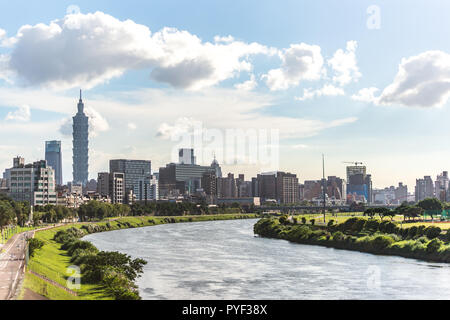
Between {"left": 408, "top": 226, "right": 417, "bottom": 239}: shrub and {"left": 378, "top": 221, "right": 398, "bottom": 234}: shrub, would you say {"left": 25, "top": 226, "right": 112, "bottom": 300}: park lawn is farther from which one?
{"left": 378, "top": 221, "right": 398, "bottom": 234}: shrub

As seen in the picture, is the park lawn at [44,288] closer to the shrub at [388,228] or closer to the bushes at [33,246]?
the bushes at [33,246]

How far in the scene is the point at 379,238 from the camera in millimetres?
100750

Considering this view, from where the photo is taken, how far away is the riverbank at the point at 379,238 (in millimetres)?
88062

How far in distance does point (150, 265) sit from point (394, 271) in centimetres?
3508

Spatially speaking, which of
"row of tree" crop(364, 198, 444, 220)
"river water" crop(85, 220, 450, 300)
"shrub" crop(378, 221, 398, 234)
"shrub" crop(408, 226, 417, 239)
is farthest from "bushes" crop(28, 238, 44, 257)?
"row of tree" crop(364, 198, 444, 220)

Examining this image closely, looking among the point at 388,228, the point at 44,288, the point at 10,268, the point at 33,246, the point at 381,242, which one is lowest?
the point at 381,242

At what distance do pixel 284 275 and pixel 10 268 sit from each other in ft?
112

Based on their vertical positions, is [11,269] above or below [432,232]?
below

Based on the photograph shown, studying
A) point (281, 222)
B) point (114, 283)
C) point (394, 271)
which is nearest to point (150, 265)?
point (114, 283)

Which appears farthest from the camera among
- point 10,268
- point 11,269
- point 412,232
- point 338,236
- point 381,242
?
point 338,236

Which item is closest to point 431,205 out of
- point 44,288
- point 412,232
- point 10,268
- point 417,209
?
point 417,209

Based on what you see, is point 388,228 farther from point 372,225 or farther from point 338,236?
point 338,236

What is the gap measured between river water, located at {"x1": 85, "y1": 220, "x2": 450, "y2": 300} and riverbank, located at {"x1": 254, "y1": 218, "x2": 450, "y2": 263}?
12.1 feet

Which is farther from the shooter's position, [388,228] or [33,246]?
[388,228]
